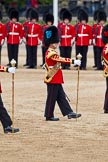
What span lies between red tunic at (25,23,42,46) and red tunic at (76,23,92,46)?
1.05m

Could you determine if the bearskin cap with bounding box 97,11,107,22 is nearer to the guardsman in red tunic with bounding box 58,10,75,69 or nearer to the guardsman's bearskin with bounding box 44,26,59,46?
the guardsman in red tunic with bounding box 58,10,75,69

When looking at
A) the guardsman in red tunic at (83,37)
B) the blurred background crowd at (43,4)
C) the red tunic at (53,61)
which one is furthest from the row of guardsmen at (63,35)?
the blurred background crowd at (43,4)

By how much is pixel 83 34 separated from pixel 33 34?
4.41ft

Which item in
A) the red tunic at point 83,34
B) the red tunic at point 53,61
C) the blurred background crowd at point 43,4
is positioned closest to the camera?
the red tunic at point 53,61

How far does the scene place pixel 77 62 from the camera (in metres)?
12.1

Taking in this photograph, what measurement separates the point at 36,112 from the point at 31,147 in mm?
3265

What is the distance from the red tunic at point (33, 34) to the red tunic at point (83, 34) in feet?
3.44

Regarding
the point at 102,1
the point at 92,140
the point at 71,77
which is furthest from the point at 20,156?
the point at 102,1

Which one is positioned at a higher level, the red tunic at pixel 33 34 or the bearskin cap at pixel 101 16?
the bearskin cap at pixel 101 16

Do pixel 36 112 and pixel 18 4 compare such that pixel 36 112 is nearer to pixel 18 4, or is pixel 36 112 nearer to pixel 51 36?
pixel 51 36

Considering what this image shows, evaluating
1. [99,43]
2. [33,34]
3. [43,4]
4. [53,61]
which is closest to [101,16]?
[99,43]

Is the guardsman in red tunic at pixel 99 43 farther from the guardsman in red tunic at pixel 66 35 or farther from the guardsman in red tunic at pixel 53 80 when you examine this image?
the guardsman in red tunic at pixel 53 80

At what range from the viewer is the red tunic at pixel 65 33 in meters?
21.8

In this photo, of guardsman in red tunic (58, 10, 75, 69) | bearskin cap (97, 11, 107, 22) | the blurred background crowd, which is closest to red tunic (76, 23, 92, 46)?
guardsman in red tunic (58, 10, 75, 69)
